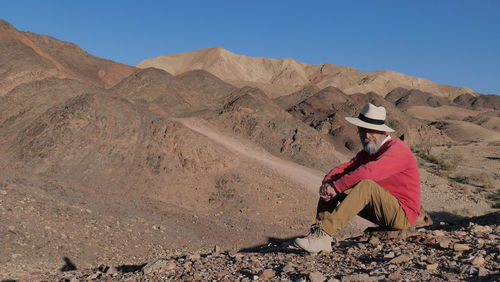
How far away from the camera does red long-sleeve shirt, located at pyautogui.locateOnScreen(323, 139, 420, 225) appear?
3.78 m

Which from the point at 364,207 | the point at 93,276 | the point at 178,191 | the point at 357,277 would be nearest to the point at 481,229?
the point at 364,207

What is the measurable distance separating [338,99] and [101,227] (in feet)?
114

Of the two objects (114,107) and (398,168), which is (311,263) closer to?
(398,168)

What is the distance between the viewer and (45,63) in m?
20.9

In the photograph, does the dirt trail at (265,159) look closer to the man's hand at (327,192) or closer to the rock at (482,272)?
the man's hand at (327,192)

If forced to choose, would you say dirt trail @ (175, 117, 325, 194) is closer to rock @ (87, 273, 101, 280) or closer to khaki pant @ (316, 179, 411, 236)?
khaki pant @ (316, 179, 411, 236)

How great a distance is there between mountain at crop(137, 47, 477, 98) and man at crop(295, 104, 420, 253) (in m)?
72.2

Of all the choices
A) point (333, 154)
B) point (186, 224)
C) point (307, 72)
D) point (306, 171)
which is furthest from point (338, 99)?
point (307, 72)

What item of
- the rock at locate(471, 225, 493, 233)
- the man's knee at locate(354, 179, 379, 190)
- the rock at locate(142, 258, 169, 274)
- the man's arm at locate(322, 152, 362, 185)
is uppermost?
the man's arm at locate(322, 152, 362, 185)

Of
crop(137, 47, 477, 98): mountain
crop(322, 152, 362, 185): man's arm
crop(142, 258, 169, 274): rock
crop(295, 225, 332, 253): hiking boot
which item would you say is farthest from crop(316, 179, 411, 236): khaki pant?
crop(137, 47, 477, 98): mountain

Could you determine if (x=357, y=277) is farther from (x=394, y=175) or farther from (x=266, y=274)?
(x=394, y=175)

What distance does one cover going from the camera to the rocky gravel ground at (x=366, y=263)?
322 centimetres

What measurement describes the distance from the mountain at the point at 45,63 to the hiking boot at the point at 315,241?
19.1m

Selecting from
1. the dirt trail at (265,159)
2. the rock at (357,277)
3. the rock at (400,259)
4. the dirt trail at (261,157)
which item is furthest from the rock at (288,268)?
the dirt trail at (261,157)
